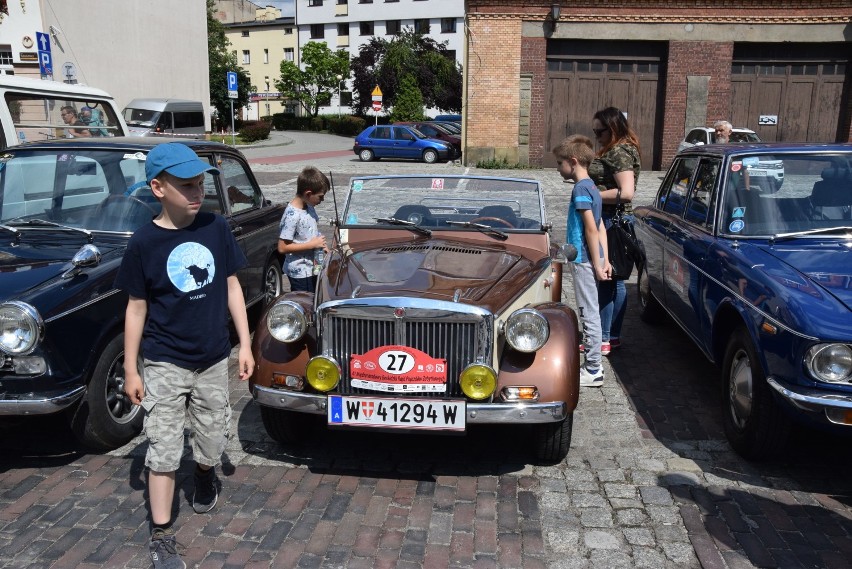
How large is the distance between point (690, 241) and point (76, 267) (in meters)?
4.12

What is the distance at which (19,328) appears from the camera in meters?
3.89

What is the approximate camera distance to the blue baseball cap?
3227 mm

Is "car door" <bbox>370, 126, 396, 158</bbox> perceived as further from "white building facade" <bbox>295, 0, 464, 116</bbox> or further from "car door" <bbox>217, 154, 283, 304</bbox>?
"white building facade" <bbox>295, 0, 464, 116</bbox>

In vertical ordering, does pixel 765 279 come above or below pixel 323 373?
above

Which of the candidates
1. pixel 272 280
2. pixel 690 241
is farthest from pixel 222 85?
pixel 690 241

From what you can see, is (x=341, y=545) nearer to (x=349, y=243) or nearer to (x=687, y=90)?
(x=349, y=243)

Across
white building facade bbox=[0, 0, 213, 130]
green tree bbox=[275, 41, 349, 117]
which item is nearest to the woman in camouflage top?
white building facade bbox=[0, 0, 213, 130]

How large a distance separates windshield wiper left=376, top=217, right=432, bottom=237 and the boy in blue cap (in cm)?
190

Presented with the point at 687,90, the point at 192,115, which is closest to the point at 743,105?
the point at 687,90

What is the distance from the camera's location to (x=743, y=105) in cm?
2328

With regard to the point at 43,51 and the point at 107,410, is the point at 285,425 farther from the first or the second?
the point at 43,51

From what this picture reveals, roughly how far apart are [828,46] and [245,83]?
4398 centimetres

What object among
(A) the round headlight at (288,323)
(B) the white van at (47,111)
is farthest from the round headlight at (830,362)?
(B) the white van at (47,111)

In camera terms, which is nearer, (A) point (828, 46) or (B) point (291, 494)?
(B) point (291, 494)
